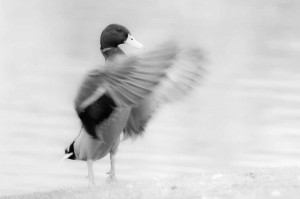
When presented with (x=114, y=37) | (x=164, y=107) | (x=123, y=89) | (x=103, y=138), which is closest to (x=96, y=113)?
(x=103, y=138)

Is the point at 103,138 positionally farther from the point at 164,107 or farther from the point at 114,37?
the point at 164,107

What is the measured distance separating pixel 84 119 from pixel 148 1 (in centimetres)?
3505

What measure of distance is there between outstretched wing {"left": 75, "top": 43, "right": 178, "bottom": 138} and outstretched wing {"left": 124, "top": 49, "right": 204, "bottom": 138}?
10.6 inches

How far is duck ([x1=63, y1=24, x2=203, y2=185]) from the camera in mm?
9711

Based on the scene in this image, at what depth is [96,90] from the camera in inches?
387

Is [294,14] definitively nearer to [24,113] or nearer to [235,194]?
[24,113]

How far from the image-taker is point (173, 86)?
34.5ft

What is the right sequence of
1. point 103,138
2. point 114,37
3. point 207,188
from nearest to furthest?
point 207,188 < point 103,138 < point 114,37

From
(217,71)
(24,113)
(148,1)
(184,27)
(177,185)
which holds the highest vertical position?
(177,185)

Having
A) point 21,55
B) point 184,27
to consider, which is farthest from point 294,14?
point 21,55

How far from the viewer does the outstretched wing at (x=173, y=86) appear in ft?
33.8

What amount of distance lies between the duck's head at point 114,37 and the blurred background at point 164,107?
0.70m

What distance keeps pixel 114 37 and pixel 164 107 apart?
18.6ft

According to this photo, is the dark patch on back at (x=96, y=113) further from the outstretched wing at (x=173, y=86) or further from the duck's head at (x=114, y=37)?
the duck's head at (x=114, y=37)
